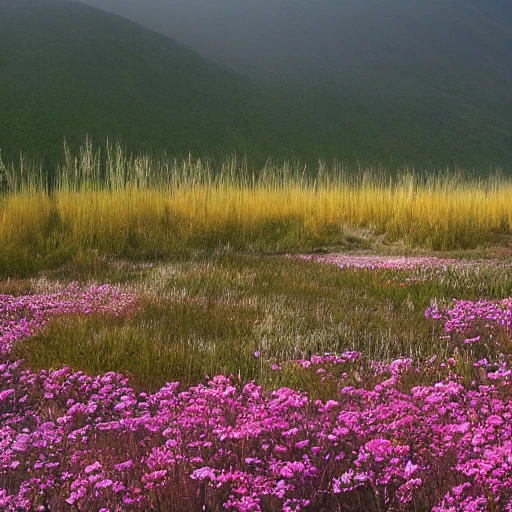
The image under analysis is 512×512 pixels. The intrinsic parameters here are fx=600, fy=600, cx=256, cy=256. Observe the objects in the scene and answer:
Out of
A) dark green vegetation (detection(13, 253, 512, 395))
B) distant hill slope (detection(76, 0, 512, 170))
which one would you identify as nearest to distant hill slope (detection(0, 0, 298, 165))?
distant hill slope (detection(76, 0, 512, 170))

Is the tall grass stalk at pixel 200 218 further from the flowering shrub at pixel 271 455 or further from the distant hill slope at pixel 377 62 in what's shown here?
the distant hill slope at pixel 377 62

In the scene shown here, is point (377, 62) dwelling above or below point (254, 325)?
above

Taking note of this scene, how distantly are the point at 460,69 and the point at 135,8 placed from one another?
2551 inches

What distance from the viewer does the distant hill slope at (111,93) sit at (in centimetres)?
5034

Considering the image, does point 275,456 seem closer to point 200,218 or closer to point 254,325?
point 254,325

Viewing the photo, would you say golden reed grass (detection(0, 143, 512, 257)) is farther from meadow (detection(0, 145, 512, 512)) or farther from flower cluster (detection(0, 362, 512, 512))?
flower cluster (detection(0, 362, 512, 512))

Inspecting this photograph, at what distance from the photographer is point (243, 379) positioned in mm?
4074

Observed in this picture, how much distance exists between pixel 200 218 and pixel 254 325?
8573 mm

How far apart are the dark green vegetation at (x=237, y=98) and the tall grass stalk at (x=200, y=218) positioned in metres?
32.9

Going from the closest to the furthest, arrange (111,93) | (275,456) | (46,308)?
(275,456)
(46,308)
(111,93)

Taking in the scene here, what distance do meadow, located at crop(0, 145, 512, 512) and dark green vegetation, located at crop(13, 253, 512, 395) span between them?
1.0 inches

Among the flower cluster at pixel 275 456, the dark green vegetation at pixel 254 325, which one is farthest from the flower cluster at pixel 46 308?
the flower cluster at pixel 275 456

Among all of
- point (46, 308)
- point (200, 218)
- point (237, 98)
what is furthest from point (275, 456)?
point (237, 98)

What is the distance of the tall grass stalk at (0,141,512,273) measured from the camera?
39.1 feet
